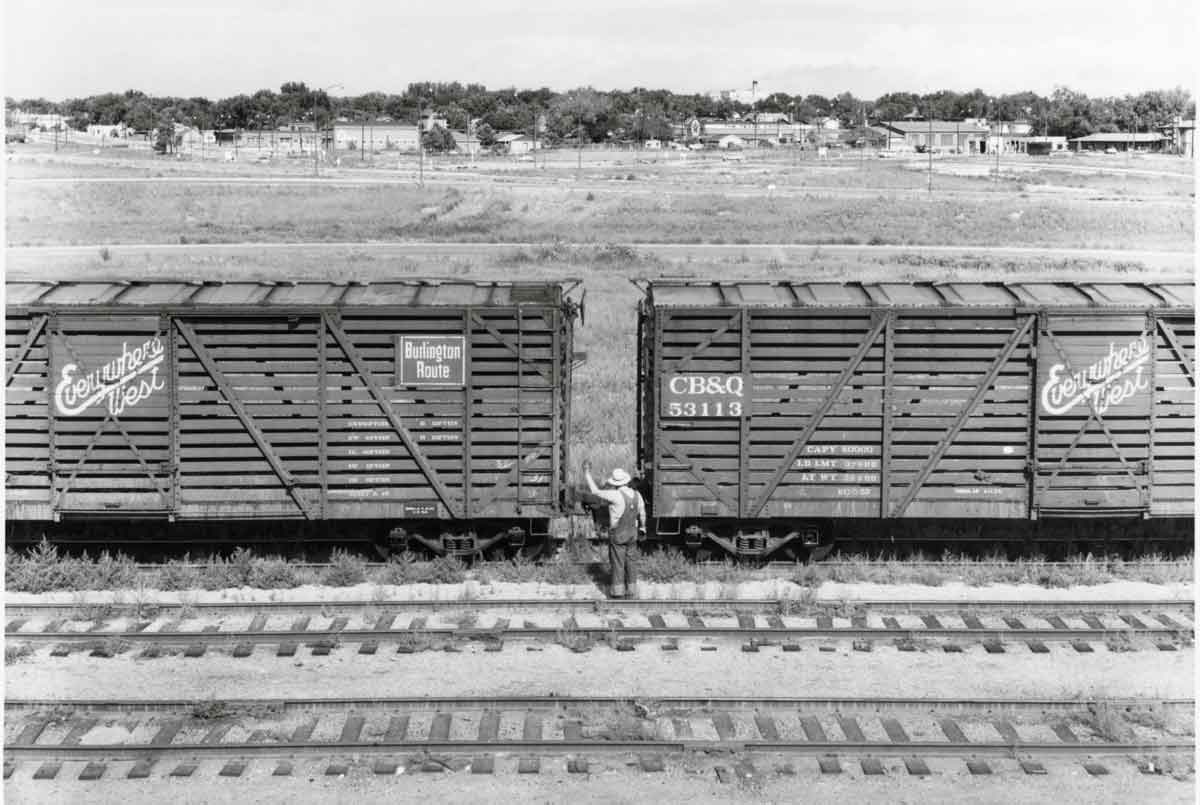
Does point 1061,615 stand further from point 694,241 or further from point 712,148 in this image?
point 712,148

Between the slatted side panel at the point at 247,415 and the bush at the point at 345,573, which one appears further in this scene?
the bush at the point at 345,573

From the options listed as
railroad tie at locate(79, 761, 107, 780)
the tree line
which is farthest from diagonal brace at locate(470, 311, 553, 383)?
the tree line

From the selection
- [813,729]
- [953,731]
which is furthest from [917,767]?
[813,729]

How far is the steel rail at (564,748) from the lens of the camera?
1133cm

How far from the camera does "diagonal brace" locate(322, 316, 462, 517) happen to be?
52.8 ft

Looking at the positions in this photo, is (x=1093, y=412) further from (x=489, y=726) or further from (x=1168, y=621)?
(x=489, y=726)

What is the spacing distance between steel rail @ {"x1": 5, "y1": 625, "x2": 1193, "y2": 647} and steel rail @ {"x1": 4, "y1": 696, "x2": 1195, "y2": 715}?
1.72 meters

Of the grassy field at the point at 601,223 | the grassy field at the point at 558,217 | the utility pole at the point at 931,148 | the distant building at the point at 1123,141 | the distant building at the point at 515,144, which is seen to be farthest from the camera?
the distant building at the point at 515,144

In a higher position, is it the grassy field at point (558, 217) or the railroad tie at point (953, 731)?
the grassy field at point (558, 217)

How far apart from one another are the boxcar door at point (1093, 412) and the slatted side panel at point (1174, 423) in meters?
0.15

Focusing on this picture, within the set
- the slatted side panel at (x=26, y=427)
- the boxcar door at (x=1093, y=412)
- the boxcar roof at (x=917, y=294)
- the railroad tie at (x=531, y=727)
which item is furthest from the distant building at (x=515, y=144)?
the railroad tie at (x=531, y=727)

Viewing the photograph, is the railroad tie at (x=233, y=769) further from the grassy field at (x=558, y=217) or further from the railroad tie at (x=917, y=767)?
the grassy field at (x=558, y=217)

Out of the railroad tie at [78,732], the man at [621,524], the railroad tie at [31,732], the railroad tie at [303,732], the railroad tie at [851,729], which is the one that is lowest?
the railroad tie at [78,732]

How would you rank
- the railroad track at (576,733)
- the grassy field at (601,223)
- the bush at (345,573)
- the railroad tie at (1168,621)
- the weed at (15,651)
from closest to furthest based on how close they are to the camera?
1. the railroad track at (576,733)
2. the weed at (15,651)
3. the railroad tie at (1168,621)
4. the bush at (345,573)
5. the grassy field at (601,223)
